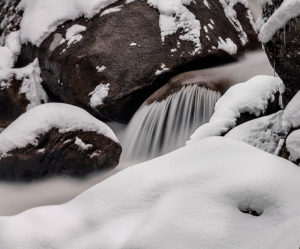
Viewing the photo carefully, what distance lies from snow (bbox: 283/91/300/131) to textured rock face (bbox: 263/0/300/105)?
31 centimetres

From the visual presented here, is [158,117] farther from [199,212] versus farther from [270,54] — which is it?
[199,212]

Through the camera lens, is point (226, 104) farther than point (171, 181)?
Yes

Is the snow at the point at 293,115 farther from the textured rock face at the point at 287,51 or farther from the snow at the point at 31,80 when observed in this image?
the snow at the point at 31,80

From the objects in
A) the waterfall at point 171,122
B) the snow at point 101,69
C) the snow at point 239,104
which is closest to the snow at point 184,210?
the snow at point 239,104

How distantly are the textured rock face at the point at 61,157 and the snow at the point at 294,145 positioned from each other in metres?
2.98

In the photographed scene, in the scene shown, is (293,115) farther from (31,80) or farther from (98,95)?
(31,80)

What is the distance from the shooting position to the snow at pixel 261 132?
387 cm

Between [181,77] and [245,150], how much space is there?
3.95 meters

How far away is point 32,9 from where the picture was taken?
7.61 m

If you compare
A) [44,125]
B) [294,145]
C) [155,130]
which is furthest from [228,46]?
[294,145]

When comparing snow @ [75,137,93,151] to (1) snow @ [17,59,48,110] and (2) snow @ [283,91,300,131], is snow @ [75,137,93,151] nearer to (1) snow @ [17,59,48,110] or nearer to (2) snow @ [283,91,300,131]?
(1) snow @ [17,59,48,110]

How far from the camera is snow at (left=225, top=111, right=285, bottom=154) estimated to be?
387cm

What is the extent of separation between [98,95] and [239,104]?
100 inches

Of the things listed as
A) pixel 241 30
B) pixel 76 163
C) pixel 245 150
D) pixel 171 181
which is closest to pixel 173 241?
pixel 171 181
